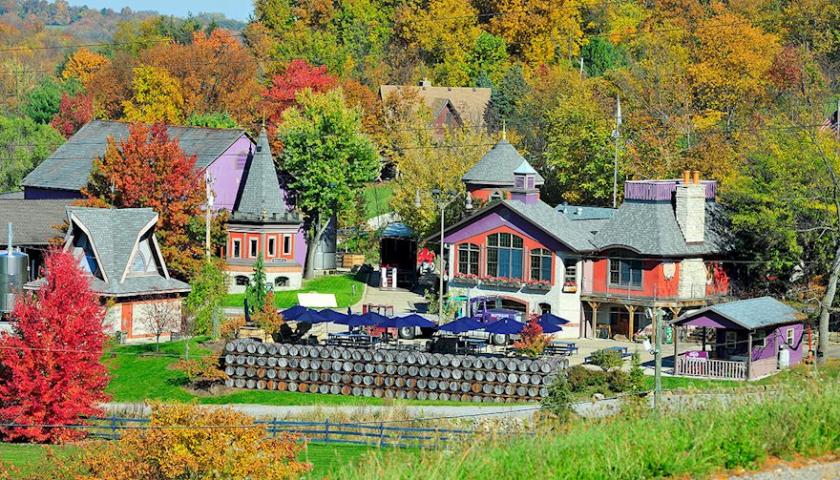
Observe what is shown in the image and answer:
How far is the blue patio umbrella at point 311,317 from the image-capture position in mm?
54875

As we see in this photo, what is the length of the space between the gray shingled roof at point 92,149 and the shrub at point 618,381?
1250 inches

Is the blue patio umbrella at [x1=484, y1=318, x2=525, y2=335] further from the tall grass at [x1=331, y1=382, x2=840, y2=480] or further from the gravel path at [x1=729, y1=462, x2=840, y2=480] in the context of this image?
the gravel path at [x1=729, y1=462, x2=840, y2=480]

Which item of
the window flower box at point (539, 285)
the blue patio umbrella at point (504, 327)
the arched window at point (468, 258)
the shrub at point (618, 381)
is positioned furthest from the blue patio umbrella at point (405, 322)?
the arched window at point (468, 258)

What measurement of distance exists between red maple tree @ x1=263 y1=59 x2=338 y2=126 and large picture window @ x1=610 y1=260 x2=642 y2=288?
45358 millimetres

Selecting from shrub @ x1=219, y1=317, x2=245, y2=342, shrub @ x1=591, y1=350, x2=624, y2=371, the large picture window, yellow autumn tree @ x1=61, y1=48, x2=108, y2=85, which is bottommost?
shrub @ x1=591, y1=350, x2=624, y2=371

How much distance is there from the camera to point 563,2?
426 feet

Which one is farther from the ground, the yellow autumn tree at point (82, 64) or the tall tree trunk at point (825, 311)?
the yellow autumn tree at point (82, 64)

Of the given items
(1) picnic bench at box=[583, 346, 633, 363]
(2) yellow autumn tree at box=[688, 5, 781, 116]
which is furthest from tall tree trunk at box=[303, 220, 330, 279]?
(2) yellow autumn tree at box=[688, 5, 781, 116]

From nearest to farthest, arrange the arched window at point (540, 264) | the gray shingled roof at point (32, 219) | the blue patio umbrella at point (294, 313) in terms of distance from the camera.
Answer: the blue patio umbrella at point (294, 313), the arched window at point (540, 264), the gray shingled roof at point (32, 219)

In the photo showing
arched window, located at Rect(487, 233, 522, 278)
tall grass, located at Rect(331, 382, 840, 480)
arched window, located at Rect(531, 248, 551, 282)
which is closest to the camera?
tall grass, located at Rect(331, 382, 840, 480)

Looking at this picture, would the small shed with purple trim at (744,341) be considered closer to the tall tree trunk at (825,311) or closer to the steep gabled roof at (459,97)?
the tall tree trunk at (825,311)

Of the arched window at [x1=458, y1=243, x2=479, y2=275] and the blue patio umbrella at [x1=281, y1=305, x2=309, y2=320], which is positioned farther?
the arched window at [x1=458, y1=243, x2=479, y2=275]

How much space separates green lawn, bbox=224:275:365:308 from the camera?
6637 cm

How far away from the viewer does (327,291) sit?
227ft
